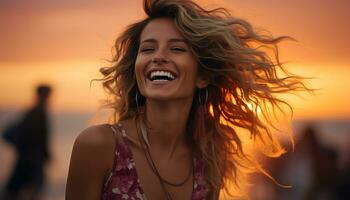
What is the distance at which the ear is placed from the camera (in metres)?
3.75

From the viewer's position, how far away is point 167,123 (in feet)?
12.1

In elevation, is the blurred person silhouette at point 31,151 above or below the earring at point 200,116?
below

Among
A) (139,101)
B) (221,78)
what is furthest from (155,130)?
(221,78)

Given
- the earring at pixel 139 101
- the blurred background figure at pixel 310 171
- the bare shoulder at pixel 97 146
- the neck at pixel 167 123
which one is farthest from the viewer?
the blurred background figure at pixel 310 171

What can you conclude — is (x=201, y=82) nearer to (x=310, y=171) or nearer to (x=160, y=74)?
(x=160, y=74)

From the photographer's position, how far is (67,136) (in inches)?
413

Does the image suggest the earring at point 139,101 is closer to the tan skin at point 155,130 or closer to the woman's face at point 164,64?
the tan skin at point 155,130

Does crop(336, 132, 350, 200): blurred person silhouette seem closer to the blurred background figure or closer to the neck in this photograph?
the blurred background figure

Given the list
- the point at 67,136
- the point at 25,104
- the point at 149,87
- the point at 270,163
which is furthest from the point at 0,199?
the point at 149,87

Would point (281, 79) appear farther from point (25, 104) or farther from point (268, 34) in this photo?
point (25, 104)

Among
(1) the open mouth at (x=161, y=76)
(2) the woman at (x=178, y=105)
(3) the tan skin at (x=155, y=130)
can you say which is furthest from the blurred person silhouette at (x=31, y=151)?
(1) the open mouth at (x=161, y=76)

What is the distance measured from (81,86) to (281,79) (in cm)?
367

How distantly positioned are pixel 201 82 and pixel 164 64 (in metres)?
0.31

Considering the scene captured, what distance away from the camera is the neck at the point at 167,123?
365 cm
